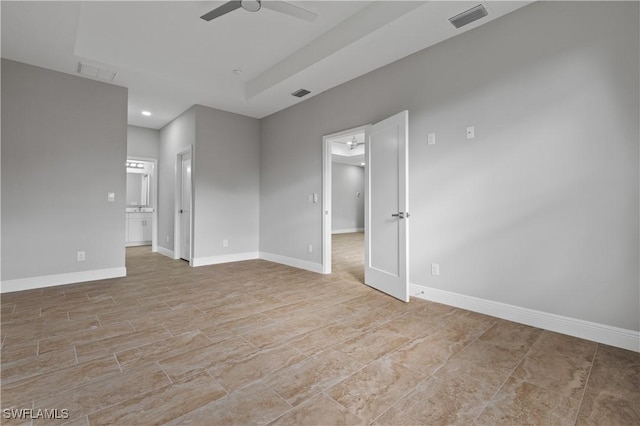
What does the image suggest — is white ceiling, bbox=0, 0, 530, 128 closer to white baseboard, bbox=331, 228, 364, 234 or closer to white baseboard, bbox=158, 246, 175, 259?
white baseboard, bbox=158, 246, 175, 259

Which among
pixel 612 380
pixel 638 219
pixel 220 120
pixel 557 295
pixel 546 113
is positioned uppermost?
pixel 220 120

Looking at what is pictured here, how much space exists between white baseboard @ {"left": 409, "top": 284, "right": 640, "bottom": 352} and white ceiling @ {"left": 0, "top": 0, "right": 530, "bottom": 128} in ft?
8.62

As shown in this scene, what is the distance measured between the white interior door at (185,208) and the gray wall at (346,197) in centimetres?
623

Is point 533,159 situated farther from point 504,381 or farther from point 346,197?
point 346,197

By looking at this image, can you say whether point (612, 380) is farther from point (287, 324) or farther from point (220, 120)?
point (220, 120)

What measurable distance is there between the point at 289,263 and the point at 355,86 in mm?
3025

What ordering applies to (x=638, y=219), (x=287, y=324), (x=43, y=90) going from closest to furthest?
1. (x=638, y=219)
2. (x=287, y=324)
3. (x=43, y=90)

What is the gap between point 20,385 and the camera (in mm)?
1684

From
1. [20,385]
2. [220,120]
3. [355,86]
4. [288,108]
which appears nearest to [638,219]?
[355,86]

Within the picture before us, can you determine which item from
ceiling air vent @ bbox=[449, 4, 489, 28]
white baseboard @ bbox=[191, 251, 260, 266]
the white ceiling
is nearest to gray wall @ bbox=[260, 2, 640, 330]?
ceiling air vent @ bbox=[449, 4, 489, 28]

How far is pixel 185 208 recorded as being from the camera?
5.70 m

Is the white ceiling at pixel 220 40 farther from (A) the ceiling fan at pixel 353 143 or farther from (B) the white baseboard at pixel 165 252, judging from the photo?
(A) the ceiling fan at pixel 353 143

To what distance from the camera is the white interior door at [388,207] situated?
3199mm

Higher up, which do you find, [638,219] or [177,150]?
[177,150]
